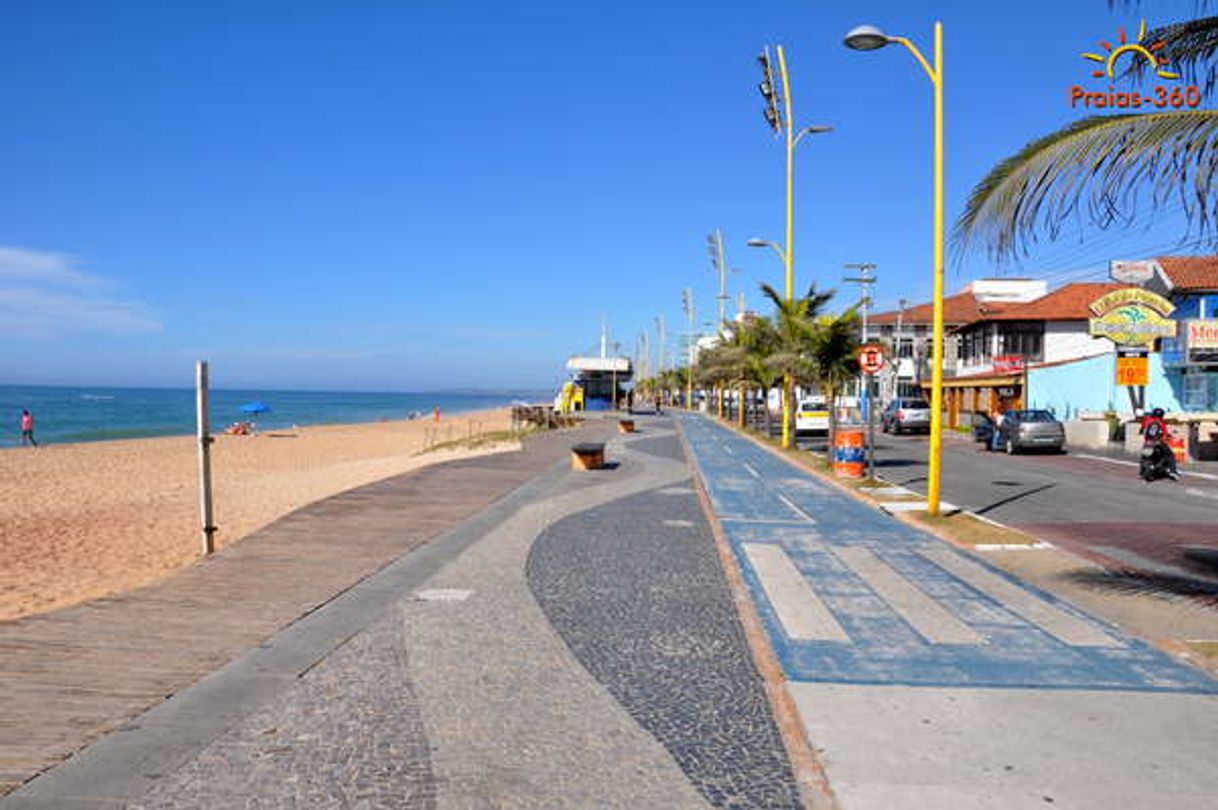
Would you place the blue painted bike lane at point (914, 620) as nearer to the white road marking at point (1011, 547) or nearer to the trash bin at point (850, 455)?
the white road marking at point (1011, 547)

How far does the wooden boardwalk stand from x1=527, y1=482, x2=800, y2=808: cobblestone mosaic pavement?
2.21 m

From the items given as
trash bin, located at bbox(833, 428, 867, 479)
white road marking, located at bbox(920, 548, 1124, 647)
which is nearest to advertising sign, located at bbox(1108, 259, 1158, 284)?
trash bin, located at bbox(833, 428, 867, 479)

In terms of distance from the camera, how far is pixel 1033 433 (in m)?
28.3

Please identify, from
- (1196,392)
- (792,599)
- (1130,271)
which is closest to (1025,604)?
(792,599)

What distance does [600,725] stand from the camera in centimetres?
498

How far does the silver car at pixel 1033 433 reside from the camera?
92.6 ft

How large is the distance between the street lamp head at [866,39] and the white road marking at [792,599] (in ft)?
24.6

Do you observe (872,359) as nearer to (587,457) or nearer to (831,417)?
(831,417)

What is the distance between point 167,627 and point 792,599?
18.0 feet

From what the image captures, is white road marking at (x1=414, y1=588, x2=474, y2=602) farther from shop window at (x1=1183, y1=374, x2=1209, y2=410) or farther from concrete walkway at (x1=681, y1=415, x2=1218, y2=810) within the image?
shop window at (x1=1183, y1=374, x2=1209, y2=410)

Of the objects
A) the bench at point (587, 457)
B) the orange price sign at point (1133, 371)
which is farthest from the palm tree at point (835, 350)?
the orange price sign at point (1133, 371)

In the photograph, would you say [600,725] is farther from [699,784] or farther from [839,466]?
[839,466]

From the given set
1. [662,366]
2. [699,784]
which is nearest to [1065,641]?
[699,784]

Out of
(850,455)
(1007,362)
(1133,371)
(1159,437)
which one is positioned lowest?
(850,455)
